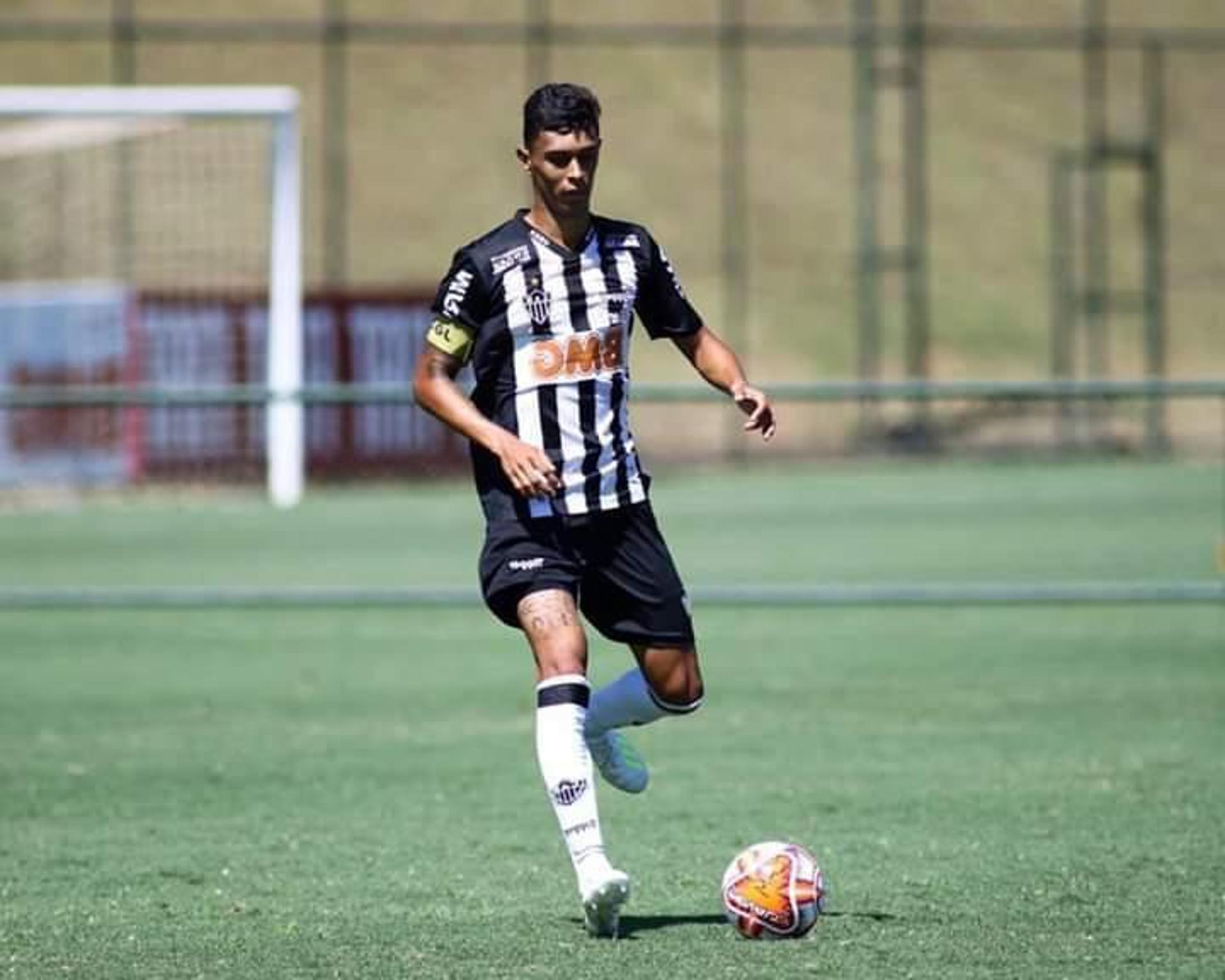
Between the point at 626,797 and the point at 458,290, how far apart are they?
2883mm

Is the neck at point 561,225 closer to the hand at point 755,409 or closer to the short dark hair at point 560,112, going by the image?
the short dark hair at point 560,112

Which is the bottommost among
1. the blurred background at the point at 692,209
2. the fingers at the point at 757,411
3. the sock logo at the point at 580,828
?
the sock logo at the point at 580,828

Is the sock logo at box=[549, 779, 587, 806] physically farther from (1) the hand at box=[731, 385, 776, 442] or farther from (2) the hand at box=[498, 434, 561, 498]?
(1) the hand at box=[731, 385, 776, 442]

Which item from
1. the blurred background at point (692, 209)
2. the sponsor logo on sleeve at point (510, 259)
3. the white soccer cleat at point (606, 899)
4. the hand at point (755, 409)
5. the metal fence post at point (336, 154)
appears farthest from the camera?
the metal fence post at point (336, 154)

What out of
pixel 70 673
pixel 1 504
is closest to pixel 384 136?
pixel 1 504

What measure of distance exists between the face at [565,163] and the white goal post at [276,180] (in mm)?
14984

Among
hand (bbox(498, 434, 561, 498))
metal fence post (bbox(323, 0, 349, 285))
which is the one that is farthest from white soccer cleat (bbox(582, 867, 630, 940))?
metal fence post (bbox(323, 0, 349, 285))

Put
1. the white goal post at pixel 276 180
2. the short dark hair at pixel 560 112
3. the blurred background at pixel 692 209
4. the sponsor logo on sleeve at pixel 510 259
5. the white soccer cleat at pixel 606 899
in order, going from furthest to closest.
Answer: the blurred background at pixel 692 209 < the white goal post at pixel 276 180 < the sponsor logo on sleeve at pixel 510 259 < the short dark hair at pixel 560 112 < the white soccer cleat at pixel 606 899

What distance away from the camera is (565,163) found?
7176 millimetres

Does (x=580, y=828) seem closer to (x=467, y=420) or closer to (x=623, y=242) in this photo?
(x=467, y=420)

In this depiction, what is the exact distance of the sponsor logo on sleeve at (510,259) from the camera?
727cm

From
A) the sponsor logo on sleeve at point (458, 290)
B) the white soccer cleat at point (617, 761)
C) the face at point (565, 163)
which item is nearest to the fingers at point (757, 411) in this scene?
the face at point (565, 163)

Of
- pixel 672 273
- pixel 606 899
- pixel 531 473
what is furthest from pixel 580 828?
pixel 672 273

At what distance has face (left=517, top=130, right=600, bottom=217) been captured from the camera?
7145 millimetres
